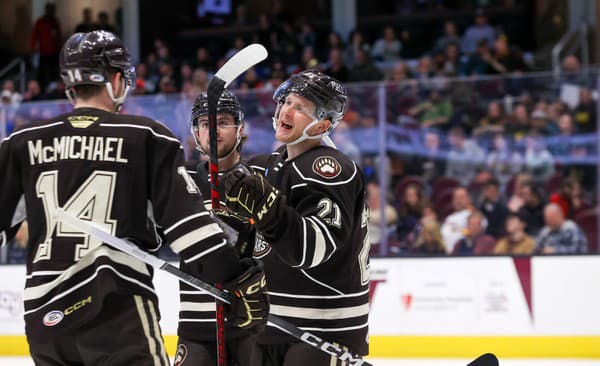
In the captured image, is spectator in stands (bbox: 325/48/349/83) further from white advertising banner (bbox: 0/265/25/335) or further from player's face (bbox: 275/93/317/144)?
player's face (bbox: 275/93/317/144)

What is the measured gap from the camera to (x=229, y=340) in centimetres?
311

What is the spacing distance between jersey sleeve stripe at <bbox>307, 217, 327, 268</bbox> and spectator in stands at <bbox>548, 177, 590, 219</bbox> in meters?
4.21

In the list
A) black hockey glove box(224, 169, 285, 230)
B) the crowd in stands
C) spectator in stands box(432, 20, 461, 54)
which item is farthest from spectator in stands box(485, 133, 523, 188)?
black hockey glove box(224, 169, 285, 230)

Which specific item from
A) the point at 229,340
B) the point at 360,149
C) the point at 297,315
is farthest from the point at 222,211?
the point at 360,149

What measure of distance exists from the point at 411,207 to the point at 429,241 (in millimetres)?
257

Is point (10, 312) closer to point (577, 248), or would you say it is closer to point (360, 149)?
point (360, 149)


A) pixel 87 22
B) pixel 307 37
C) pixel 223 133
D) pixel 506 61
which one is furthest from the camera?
pixel 87 22

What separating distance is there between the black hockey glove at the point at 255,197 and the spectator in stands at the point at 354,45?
25.9 feet

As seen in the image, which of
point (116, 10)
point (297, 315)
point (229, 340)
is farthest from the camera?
point (116, 10)

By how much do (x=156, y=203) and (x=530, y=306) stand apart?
3869mm

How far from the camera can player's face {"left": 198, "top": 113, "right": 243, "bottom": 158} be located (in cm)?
337

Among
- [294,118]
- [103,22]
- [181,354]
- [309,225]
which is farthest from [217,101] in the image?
[103,22]

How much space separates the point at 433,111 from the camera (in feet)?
21.9

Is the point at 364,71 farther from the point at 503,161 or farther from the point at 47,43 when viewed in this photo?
the point at 47,43
